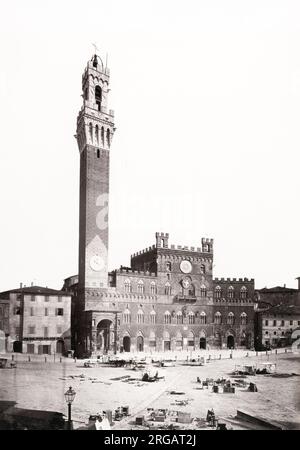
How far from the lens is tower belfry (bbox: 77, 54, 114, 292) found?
52.8 m

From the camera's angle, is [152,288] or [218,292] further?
[218,292]

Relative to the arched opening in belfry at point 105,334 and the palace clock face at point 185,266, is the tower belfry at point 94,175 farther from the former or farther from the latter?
the palace clock face at point 185,266

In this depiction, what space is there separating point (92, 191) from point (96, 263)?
8.74 meters

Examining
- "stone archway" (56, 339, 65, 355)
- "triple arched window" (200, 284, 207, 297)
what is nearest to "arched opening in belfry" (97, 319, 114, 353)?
"stone archway" (56, 339, 65, 355)

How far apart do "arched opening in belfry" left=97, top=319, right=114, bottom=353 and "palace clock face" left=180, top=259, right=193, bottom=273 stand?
1452 cm

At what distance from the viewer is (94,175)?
54312mm

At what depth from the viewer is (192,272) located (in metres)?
62.6

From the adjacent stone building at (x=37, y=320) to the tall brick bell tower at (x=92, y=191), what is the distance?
222 centimetres

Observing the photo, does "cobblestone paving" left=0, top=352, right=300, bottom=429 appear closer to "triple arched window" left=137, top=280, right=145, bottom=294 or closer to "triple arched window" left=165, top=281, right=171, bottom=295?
"triple arched window" left=137, top=280, right=145, bottom=294

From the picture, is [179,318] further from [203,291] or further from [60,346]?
[60,346]

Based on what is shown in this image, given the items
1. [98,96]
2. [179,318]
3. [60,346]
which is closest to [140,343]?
[179,318]
